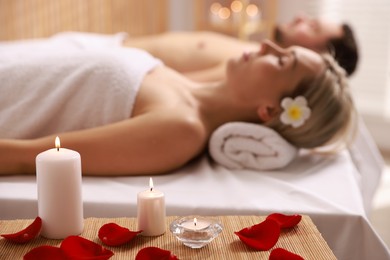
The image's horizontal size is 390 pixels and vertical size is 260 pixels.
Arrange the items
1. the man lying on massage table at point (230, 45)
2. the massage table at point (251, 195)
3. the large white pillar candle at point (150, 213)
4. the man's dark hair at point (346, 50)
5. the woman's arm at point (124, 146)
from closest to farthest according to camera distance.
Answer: the large white pillar candle at point (150, 213), the massage table at point (251, 195), the woman's arm at point (124, 146), the man lying on massage table at point (230, 45), the man's dark hair at point (346, 50)

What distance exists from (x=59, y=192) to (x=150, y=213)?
0.17 m

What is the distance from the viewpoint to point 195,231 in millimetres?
1043

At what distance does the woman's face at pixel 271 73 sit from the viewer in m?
1.80

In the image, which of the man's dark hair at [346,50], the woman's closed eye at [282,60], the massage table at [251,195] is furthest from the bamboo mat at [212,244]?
the man's dark hair at [346,50]

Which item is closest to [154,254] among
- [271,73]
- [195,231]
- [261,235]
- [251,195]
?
[195,231]

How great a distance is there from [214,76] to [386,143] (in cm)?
194

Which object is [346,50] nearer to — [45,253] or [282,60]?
[282,60]

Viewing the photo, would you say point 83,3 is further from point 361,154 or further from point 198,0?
point 361,154

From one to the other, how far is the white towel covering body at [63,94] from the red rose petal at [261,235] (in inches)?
31.2

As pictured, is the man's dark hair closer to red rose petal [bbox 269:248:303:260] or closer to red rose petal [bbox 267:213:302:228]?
red rose petal [bbox 267:213:302:228]

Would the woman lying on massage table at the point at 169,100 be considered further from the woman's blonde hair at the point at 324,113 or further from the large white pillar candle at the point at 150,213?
the large white pillar candle at the point at 150,213

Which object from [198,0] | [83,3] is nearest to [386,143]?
[198,0]

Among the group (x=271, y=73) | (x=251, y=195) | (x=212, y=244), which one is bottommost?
(x=251, y=195)

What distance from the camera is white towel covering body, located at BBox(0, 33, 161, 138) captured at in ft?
5.83
